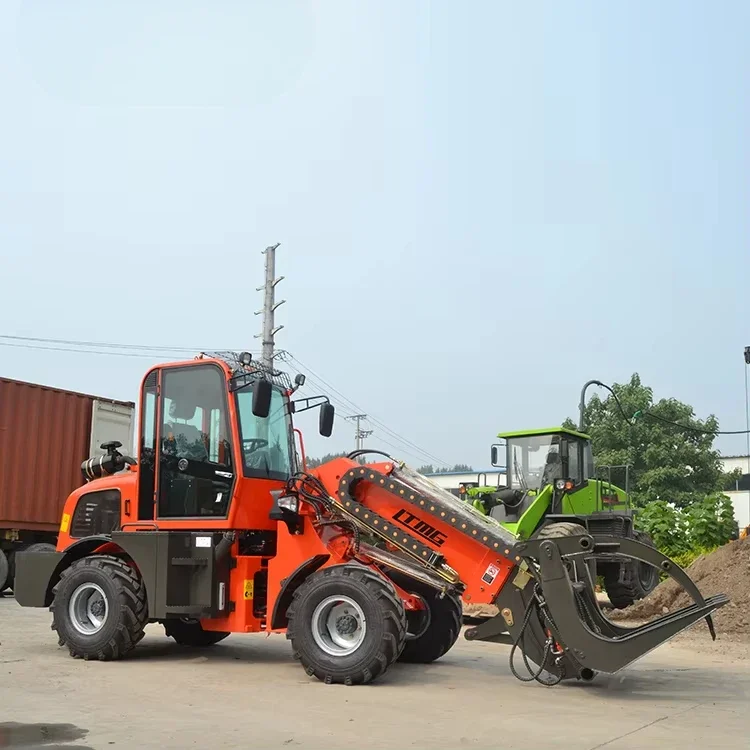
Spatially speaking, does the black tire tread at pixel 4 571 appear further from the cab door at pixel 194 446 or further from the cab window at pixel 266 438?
the cab window at pixel 266 438

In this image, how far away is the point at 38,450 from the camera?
703 inches

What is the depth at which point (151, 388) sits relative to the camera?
9.70m

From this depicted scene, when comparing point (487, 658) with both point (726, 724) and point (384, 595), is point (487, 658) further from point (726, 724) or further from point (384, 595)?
point (726, 724)

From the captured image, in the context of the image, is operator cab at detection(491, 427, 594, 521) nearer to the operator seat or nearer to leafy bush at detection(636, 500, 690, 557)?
the operator seat

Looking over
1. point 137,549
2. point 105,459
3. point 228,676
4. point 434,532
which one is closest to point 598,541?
point 434,532

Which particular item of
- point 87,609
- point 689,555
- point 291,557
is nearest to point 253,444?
point 291,557

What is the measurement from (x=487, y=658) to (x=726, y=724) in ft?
14.2

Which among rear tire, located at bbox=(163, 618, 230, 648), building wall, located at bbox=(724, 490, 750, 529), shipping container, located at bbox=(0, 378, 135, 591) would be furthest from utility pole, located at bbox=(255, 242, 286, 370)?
building wall, located at bbox=(724, 490, 750, 529)

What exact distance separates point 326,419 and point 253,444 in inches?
29.5

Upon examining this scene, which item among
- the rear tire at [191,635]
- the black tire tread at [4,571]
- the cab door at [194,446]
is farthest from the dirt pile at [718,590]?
the black tire tread at [4,571]

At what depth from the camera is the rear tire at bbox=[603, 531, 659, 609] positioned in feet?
48.6

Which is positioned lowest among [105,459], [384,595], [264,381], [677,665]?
[677,665]

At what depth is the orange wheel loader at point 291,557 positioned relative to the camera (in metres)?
7.79

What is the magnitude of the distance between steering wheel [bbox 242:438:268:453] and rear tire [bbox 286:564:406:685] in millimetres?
1548
